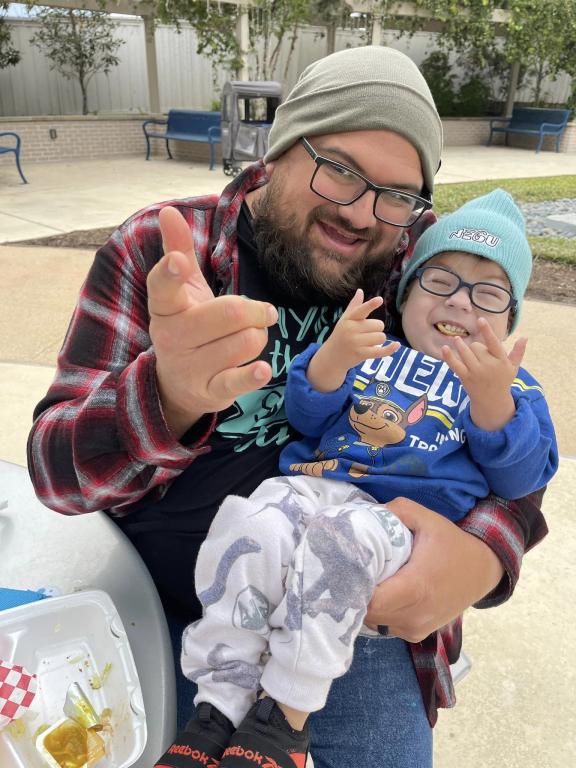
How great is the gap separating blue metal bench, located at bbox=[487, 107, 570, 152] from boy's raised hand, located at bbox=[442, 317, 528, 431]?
16765 millimetres

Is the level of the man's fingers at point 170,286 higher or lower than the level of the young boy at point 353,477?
higher

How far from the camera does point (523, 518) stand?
4.91 feet

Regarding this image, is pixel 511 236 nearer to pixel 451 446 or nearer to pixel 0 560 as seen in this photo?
pixel 451 446

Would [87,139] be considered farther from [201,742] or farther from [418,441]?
[201,742]

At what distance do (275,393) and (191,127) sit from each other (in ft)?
41.8

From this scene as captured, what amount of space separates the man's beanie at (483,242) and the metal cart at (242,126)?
926 cm

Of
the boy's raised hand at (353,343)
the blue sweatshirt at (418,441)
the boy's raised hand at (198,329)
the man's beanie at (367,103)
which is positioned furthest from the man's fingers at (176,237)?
the man's beanie at (367,103)

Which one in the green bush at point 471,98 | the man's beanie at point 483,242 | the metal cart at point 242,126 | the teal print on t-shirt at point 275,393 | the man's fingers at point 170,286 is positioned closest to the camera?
the man's fingers at point 170,286

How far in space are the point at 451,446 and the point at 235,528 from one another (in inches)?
21.2

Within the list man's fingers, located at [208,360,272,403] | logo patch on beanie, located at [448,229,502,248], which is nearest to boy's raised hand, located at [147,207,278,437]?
man's fingers, located at [208,360,272,403]

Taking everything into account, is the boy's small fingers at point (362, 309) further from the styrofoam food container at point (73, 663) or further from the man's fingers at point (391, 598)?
the styrofoam food container at point (73, 663)

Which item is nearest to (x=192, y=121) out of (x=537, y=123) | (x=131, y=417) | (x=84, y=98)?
(x=84, y=98)

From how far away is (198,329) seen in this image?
3.08 ft

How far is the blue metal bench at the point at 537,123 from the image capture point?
16.1 metres
